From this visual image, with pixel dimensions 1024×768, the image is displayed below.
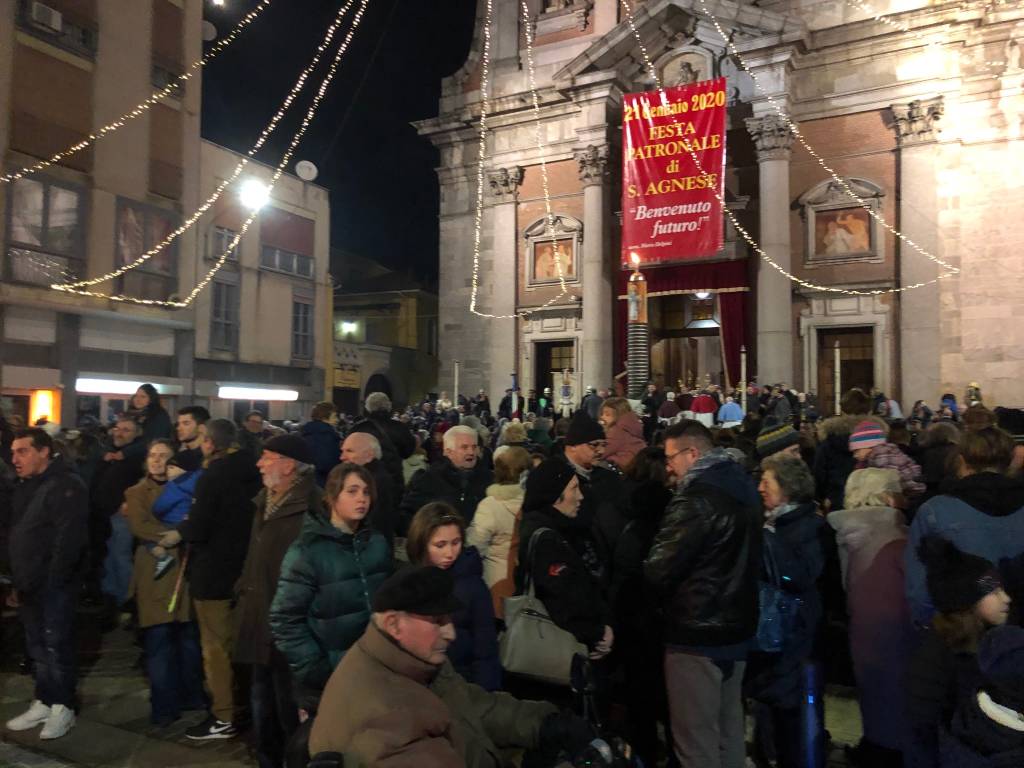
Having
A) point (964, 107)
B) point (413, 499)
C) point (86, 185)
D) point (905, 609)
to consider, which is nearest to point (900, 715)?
point (905, 609)

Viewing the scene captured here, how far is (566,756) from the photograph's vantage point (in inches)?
102

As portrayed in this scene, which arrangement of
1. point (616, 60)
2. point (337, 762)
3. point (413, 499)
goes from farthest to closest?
point (616, 60)
point (413, 499)
point (337, 762)

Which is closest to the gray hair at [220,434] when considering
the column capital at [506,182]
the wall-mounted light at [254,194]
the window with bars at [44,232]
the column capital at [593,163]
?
the window with bars at [44,232]

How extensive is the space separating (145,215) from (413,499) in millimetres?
18264

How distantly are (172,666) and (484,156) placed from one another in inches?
850

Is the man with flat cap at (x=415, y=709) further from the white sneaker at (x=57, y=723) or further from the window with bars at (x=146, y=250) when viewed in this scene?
the window with bars at (x=146, y=250)

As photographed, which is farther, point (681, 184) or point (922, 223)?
point (681, 184)

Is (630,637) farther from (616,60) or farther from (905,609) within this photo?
(616,60)

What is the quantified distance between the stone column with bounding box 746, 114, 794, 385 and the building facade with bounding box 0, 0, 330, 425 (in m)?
14.7

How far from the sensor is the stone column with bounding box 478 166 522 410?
2369 centimetres

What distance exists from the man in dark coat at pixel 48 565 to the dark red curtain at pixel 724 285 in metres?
17.3

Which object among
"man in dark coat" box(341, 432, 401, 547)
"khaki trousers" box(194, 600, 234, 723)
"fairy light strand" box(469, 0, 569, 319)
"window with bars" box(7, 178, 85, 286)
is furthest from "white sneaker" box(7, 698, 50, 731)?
"fairy light strand" box(469, 0, 569, 319)

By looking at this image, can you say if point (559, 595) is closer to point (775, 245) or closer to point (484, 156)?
point (775, 245)

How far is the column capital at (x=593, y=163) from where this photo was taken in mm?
21703
